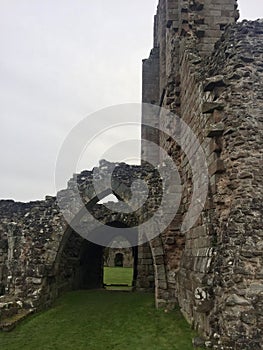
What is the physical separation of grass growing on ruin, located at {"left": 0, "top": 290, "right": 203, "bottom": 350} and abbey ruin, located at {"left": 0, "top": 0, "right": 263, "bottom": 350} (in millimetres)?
449

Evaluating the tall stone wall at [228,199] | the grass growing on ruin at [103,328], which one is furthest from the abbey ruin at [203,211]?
the grass growing on ruin at [103,328]

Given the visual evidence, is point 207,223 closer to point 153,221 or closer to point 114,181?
point 153,221

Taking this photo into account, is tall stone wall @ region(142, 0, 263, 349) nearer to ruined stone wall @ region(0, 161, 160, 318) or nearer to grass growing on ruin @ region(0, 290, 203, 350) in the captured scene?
grass growing on ruin @ region(0, 290, 203, 350)

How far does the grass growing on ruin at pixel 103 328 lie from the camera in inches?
272

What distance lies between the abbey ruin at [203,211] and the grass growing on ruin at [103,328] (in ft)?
1.47

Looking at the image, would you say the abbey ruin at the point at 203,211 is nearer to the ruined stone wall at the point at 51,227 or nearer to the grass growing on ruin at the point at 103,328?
the ruined stone wall at the point at 51,227

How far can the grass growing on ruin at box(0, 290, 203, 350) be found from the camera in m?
6.90

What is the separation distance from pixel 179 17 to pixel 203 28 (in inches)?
35.5

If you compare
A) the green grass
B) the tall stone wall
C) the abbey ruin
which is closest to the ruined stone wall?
the abbey ruin

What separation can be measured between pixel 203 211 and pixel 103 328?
3.28 meters

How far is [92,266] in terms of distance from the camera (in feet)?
58.2

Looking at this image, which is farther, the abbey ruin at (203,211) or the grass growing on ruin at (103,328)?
the grass growing on ruin at (103,328)

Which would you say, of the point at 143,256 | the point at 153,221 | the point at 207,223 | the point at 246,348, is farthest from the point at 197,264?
the point at 143,256

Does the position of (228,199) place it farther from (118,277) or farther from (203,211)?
(118,277)
